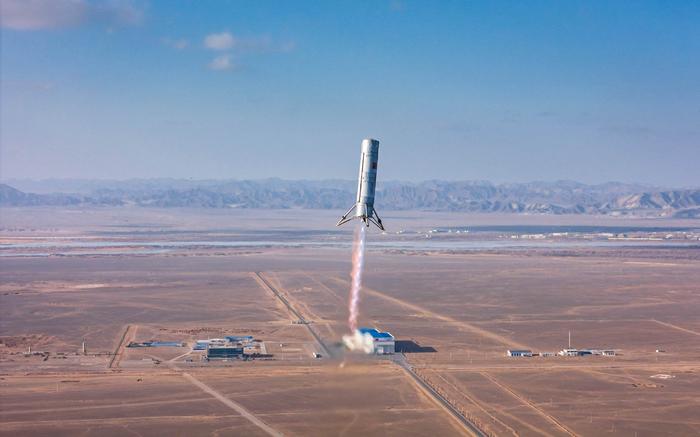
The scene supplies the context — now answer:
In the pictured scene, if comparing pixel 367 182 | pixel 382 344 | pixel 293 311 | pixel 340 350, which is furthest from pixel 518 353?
pixel 367 182

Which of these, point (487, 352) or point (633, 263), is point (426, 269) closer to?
point (633, 263)

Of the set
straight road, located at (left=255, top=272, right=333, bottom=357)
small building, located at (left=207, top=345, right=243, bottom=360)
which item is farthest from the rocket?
small building, located at (left=207, top=345, right=243, bottom=360)

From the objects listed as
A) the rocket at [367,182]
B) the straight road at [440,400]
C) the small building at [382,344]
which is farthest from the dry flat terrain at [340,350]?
the rocket at [367,182]

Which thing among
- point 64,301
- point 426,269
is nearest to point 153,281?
point 64,301

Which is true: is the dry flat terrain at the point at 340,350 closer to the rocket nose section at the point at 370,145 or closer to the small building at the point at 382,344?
the small building at the point at 382,344

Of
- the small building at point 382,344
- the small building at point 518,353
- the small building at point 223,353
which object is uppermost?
the small building at point 382,344

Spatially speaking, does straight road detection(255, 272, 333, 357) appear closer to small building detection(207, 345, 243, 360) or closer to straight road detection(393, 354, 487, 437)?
straight road detection(393, 354, 487, 437)

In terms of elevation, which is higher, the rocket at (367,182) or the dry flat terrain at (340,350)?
the rocket at (367,182)
